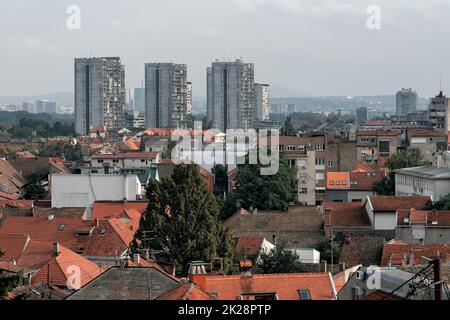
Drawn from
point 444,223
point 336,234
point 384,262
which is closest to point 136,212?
point 336,234

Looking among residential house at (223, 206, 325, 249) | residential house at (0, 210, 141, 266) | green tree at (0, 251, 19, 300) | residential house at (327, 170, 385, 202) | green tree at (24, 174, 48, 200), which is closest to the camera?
green tree at (0, 251, 19, 300)

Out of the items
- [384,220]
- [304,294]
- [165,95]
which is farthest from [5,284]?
[165,95]

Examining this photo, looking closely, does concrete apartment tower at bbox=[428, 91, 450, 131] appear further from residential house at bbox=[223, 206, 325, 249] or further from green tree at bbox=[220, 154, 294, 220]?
residential house at bbox=[223, 206, 325, 249]

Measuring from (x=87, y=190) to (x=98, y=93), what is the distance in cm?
8842

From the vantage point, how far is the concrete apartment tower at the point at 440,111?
93438 mm

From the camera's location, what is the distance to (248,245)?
92.4ft

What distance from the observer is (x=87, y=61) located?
4870 inches

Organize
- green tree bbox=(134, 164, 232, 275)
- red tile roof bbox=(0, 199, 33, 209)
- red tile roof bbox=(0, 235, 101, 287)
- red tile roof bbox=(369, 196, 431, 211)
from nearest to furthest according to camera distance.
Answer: red tile roof bbox=(0, 235, 101, 287) → green tree bbox=(134, 164, 232, 275) → red tile roof bbox=(369, 196, 431, 211) → red tile roof bbox=(0, 199, 33, 209)

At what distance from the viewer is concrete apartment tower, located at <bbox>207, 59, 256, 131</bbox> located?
432 ft

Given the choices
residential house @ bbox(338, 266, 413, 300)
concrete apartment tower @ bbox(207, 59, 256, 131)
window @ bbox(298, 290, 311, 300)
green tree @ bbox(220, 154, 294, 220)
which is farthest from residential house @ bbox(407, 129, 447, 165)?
concrete apartment tower @ bbox(207, 59, 256, 131)

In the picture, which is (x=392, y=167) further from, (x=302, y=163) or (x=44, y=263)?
(x=44, y=263)

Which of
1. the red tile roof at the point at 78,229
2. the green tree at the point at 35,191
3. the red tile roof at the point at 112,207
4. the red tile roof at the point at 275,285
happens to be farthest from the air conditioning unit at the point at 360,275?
the green tree at the point at 35,191

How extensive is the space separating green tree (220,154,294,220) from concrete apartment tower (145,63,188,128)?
281ft

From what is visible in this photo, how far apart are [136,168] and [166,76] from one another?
76.4 metres
